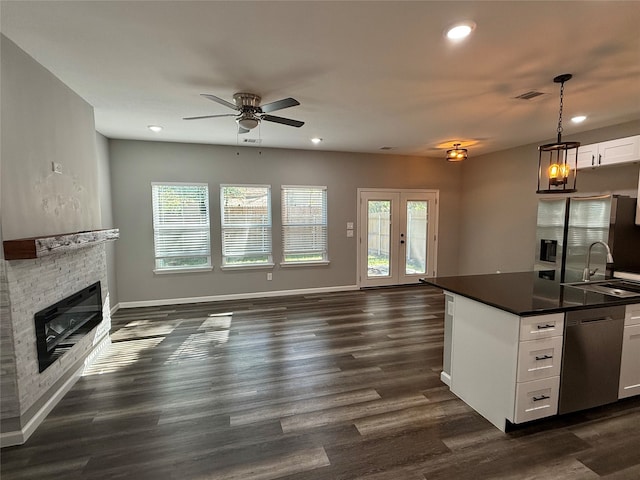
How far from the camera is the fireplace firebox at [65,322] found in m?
2.49

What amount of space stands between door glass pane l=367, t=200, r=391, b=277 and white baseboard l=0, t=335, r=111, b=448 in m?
4.98

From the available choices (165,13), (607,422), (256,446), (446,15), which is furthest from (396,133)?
(256,446)

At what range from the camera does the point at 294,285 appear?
6.18m

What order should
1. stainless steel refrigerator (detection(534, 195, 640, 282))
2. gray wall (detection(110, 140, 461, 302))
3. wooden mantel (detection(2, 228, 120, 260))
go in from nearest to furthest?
wooden mantel (detection(2, 228, 120, 260)) < stainless steel refrigerator (detection(534, 195, 640, 282)) < gray wall (detection(110, 140, 461, 302))

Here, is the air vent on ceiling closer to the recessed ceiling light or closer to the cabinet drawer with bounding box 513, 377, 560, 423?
the recessed ceiling light

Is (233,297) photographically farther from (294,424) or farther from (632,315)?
(632,315)

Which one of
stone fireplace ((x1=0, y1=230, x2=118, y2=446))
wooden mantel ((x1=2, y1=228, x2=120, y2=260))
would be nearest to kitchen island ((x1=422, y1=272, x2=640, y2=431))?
wooden mantel ((x1=2, y1=228, x2=120, y2=260))

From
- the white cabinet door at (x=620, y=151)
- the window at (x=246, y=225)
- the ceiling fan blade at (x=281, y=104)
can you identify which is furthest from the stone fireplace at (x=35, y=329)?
the white cabinet door at (x=620, y=151)

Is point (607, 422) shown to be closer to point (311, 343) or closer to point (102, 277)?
point (311, 343)

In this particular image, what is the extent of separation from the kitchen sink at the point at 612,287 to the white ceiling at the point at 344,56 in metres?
1.87

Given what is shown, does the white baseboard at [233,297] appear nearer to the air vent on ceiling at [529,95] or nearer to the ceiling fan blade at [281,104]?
the ceiling fan blade at [281,104]

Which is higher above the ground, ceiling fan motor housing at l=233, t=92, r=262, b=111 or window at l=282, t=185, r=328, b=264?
ceiling fan motor housing at l=233, t=92, r=262, b=111

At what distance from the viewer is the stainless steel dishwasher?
7.51ft

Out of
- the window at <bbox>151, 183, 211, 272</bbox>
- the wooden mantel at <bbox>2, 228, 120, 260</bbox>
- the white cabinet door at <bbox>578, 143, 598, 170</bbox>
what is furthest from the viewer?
the window at <bbox>151, 183, 211, 272</bbox>
